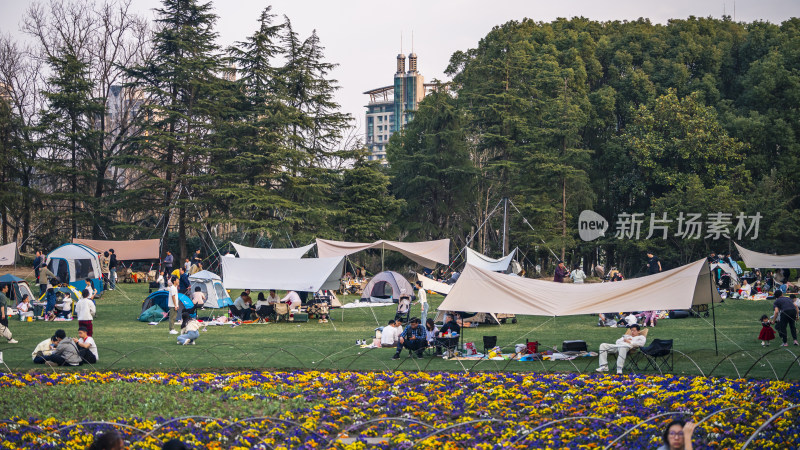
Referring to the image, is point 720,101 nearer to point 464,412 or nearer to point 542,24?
point 542,24

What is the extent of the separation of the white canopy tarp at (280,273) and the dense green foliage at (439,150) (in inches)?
606

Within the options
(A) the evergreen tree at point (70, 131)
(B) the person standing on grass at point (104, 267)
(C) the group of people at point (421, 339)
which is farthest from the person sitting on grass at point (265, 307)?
(A) the evergreen tree at point (70, 131)

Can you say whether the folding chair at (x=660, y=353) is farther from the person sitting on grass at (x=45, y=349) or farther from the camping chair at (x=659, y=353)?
the person sitting on grass at (x=45, y=349)

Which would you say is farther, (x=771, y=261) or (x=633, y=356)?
(x=771, y=261)

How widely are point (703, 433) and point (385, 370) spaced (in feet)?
22.3

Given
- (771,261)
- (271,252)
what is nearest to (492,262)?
(271,252)

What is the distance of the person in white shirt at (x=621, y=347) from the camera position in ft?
48.8

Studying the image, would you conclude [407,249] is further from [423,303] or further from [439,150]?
[439,150]

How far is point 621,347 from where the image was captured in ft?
48.8

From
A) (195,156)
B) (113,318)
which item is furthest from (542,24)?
(113,318)

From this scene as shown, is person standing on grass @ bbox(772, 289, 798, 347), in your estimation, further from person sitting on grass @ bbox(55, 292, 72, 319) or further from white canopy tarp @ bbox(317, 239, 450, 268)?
person sitting on grass @ bbox(55, 292, 72, 319)

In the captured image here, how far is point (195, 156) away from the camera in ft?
142

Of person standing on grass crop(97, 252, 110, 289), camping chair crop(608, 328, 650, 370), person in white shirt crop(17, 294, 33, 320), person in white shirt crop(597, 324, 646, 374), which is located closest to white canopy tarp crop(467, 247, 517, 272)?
camping chair crop(608, 328, 650, 370)

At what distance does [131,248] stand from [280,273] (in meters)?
17.1
